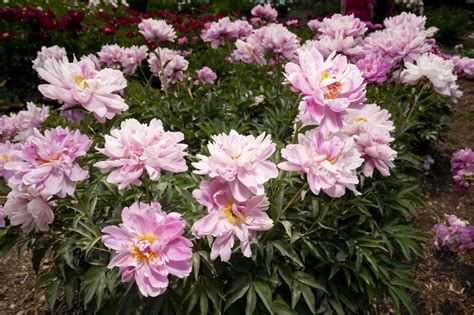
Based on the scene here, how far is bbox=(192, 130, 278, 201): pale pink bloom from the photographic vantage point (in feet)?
3.85

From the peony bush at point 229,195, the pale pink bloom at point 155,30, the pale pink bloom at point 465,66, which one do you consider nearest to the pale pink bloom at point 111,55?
the peony bush at point 229,195

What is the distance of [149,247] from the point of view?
1.18m

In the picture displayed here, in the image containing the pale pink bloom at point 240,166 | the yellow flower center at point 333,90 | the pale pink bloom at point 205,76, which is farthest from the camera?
the pale pink bloom at point 205,76

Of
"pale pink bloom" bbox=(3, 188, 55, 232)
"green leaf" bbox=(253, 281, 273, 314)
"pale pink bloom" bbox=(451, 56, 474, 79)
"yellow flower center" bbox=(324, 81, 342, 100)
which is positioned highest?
"yellow flower center" bbox=(324, 81, 342, 100)

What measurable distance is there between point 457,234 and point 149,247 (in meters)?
2.39

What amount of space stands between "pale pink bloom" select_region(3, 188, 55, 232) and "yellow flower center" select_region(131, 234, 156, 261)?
37 cm

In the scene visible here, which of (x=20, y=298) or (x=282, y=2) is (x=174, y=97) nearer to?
(x=20, y=298)

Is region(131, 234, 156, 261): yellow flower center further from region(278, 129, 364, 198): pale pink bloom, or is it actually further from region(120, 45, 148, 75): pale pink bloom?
region(120, 45, 148, 75): pale pink bloom

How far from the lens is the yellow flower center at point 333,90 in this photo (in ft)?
4.23

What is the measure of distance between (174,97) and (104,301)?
5.24 ft

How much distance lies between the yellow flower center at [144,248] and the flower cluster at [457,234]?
2.36 metres

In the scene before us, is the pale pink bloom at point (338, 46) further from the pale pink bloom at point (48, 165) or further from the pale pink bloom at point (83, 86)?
the pale pink bloom at point (48, 165)

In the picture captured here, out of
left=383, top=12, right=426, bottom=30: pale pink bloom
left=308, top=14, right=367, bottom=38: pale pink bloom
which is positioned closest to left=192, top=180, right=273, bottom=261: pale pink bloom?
left=308, top=14, right=367, bottom=38: pale pink bloom

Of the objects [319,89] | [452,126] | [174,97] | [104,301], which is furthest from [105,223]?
[452,126]
